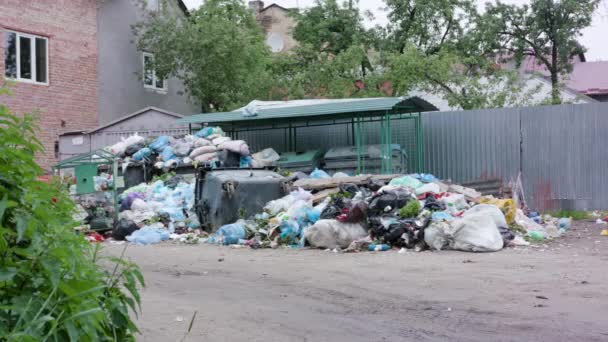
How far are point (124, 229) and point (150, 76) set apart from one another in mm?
12291

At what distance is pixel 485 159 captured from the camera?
17.1 metres

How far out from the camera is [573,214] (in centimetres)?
1531

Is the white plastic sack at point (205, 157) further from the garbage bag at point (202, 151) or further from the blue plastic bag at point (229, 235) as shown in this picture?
the blue plastic bag at point (229, 235)

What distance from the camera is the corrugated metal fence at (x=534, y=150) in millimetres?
15602

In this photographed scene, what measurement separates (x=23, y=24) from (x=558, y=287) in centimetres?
1676

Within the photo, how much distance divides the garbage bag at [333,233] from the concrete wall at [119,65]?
42.0ft

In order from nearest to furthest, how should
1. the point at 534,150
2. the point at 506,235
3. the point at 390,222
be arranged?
1. the point at 506,235
2. the point at 390,222
3. the point at 534,150

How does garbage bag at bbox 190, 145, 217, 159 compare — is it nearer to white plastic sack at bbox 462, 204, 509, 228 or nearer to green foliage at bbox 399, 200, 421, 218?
green foliage at bbox 399, 200, 421, 218

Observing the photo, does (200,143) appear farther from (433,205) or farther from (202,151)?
(433,205)

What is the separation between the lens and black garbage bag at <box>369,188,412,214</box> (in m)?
11.4

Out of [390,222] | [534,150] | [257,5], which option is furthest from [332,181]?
[257,5]

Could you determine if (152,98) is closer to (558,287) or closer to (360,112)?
(360,112)

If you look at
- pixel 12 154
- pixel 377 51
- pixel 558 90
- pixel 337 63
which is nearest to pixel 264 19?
pixel 377 51

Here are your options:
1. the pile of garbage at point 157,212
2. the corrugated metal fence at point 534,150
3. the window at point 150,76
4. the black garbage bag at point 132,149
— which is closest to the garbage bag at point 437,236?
the pile of garbage at point 157,212
